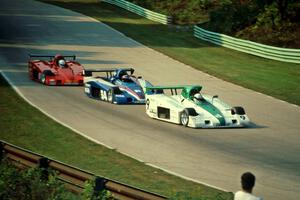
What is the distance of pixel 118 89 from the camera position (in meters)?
30.3

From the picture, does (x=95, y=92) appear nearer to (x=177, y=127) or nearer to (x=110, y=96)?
(x=110, y=96)

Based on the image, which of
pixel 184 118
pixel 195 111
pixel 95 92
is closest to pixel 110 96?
pixel 95 92

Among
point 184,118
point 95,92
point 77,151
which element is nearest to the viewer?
point 77,151

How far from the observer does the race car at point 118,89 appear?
30203 millimetres

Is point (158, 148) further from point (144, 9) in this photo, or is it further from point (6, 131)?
point (144, 9)

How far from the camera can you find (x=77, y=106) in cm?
2995

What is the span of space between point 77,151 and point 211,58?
82.1ft

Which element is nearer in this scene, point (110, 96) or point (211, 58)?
point (110, 96)

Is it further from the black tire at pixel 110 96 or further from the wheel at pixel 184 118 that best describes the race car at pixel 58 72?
the wheel at pixel 184 118

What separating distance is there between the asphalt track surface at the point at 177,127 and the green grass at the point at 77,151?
0.59m

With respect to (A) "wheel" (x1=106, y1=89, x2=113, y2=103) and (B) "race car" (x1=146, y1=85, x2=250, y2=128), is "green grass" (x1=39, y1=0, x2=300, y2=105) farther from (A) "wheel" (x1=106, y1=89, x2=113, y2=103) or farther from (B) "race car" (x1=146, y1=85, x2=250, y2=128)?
(A) "wheel" (x1=106, y1=89, x2=113, y2=103)

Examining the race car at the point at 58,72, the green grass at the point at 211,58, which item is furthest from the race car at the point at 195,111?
the race car at the point at 58,72

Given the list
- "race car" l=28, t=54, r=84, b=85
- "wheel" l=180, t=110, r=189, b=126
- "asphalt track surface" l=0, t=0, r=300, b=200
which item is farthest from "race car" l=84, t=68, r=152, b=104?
"wheel" l=180, t=110, r=189, b=126

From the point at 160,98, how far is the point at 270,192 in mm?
10007
